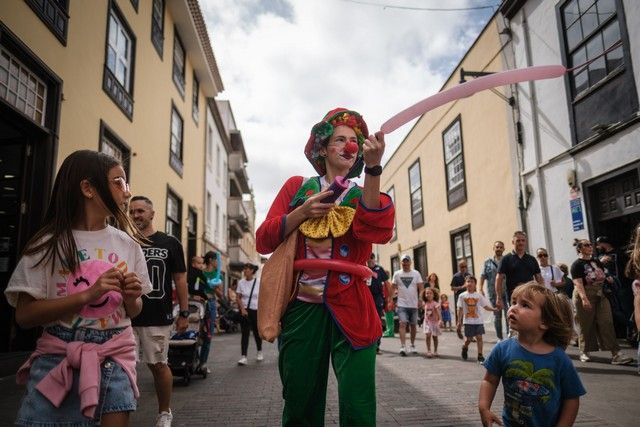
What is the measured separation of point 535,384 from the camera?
240 cm

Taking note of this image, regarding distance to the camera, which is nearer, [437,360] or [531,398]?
[531,398]

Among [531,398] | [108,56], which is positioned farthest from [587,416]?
[108,56]

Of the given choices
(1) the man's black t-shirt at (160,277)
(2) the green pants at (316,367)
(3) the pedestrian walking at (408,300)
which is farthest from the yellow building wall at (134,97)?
(2) the green pants at (316,367)

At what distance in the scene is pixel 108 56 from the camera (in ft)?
33.3

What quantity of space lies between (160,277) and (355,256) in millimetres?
2792

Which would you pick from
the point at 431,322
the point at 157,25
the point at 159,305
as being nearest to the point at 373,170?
the point at 159,305

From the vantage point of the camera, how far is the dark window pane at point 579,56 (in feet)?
30.6

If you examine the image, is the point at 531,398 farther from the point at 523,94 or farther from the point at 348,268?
the point at 523,94

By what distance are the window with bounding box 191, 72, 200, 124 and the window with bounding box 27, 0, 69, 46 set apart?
10.1 metres

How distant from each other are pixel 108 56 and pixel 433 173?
12546 mm

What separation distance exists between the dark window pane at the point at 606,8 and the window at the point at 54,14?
982 cm

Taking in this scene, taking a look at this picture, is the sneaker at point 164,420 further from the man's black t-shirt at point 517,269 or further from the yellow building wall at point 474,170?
the yellow building wall at point 474,170

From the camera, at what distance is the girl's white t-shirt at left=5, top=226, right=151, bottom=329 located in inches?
72.2

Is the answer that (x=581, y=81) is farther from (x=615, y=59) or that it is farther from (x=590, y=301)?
(x=590, y=301)
